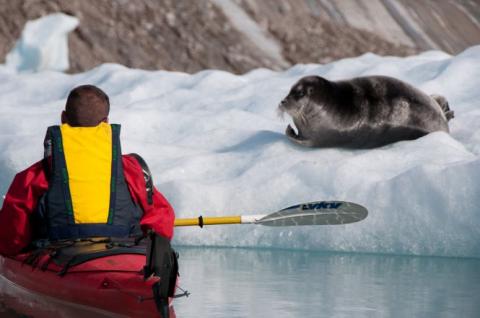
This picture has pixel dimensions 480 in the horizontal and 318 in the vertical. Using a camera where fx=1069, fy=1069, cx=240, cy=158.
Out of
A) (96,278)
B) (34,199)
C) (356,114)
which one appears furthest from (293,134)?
(96,278)

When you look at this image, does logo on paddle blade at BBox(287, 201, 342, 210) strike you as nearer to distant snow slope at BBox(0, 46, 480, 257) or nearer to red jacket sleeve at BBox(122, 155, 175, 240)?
red jacket sleeve at BBox(122, 155, 175, 240)

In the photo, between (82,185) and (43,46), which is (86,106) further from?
(43,46)

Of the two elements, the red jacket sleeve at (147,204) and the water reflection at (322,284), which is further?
the water reflection at (322,284)

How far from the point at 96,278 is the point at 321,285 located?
1.55 meters

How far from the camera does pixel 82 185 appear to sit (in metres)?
4.10

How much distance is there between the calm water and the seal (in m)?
1.16

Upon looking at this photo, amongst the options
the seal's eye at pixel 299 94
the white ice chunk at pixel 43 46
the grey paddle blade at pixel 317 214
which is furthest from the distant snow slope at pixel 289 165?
the white ice chunk at pixel 43 46

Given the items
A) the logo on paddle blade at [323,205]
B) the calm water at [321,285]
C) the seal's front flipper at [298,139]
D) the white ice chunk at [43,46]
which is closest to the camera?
A: the calm water at [321,285]

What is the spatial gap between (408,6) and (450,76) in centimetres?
1722

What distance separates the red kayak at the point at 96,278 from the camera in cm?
379

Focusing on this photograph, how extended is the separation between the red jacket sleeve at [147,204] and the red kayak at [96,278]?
10 centimetres

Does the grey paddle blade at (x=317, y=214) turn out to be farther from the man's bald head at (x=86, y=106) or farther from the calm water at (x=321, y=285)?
the man's bald head at (x=86, y=106)

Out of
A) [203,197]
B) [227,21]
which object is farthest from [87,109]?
[227,21]

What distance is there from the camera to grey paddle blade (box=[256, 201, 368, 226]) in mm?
5062
